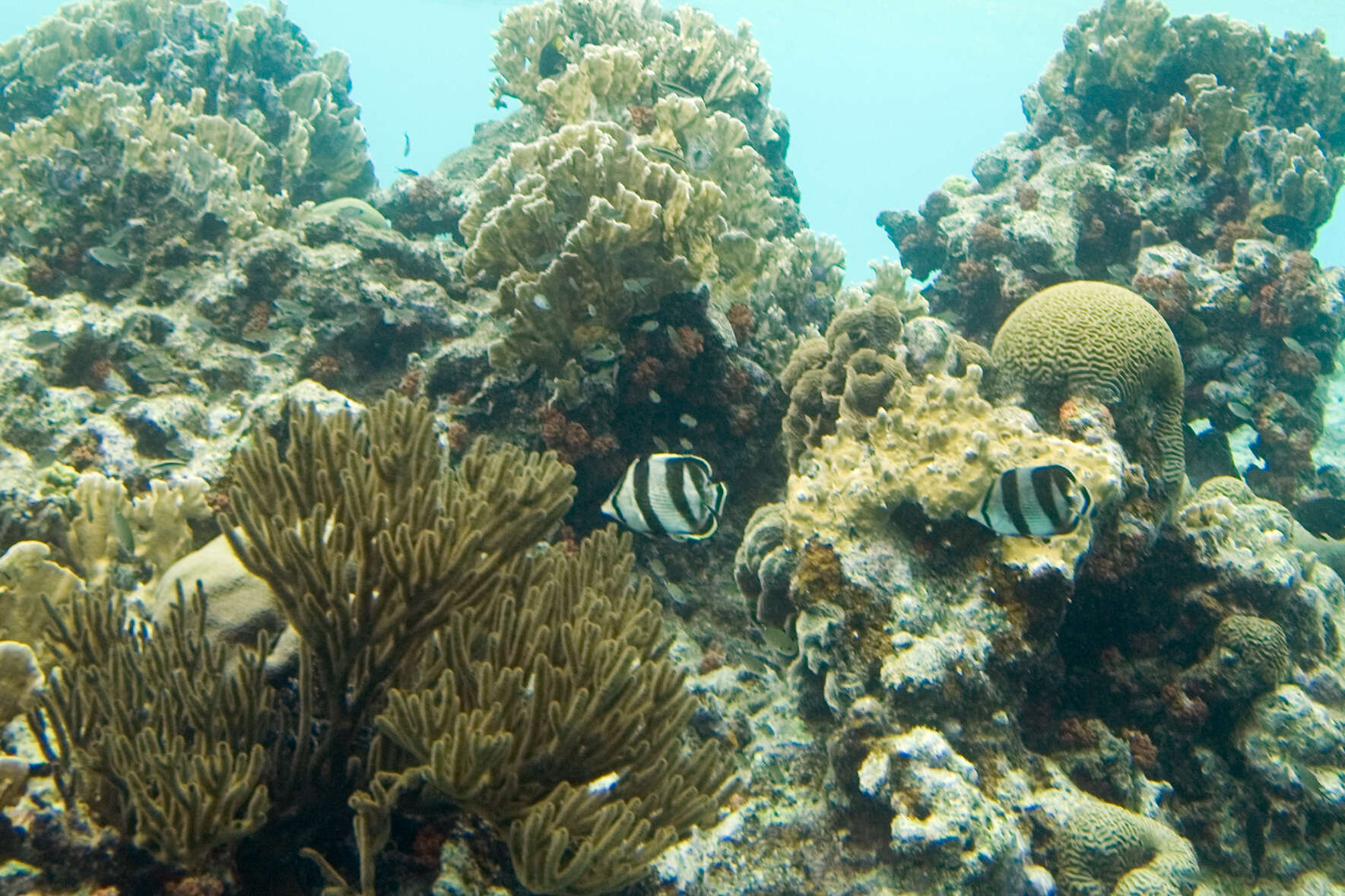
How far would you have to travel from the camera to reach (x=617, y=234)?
539cm

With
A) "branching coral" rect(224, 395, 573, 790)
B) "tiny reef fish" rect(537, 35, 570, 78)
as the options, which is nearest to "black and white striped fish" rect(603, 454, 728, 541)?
"branching coral" rect(224, 395, 573, 790)

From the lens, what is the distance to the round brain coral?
5.71 meters

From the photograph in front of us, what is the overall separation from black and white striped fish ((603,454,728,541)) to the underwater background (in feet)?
0.07

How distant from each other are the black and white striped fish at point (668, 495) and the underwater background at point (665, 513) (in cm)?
2

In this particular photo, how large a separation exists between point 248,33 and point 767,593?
14229 millimetres

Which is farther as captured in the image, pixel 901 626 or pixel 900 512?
pixel 900 512

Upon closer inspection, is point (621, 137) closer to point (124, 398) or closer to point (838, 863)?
point (124, 398)

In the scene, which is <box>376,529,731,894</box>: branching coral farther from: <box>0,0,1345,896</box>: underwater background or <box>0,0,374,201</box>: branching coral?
<box>0,0,374,201</box>: branching coral

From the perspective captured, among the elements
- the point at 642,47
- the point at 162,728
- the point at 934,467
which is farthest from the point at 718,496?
the point at 642,47

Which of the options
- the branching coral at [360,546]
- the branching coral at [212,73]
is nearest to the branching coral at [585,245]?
the branching coral at [360,546]

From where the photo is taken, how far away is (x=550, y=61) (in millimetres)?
10211

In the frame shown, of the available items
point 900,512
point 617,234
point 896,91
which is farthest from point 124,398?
point 896,91

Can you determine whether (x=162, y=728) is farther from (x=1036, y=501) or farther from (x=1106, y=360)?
(x=1106, y=360)

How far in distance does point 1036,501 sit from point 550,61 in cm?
923
